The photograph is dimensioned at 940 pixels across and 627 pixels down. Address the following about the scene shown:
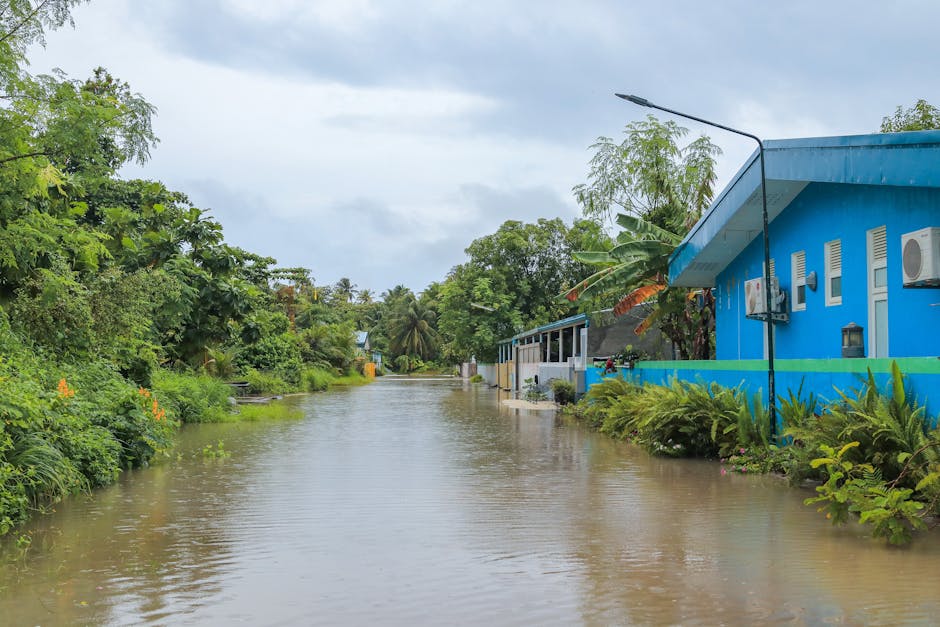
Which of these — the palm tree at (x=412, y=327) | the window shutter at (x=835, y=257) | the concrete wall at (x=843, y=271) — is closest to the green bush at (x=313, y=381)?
the concrete wall at (x=843, y=271)

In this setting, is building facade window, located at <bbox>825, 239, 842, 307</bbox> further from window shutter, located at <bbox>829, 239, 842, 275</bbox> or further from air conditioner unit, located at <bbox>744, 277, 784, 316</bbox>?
air conditioner unit, located at <bbox>744, 277, 784, 316</bbox>

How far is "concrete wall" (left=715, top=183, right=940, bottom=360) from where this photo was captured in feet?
39.2

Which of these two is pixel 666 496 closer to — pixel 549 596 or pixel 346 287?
pixel 549 596

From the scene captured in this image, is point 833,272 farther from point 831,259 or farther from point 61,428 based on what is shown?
point 61,428

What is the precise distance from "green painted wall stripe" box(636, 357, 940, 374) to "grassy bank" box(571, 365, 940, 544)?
24 cm

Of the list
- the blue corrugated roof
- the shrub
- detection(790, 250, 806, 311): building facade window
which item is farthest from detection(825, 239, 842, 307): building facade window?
the shrub

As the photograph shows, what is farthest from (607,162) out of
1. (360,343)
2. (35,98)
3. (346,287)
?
(346,287)

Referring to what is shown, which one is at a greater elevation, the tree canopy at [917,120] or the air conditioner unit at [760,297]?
the tree canopy at [917,120]

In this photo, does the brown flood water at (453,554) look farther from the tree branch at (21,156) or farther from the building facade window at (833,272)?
the tree branch at (21,156)

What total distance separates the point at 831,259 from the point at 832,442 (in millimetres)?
5674

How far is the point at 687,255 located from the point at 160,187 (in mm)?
16896

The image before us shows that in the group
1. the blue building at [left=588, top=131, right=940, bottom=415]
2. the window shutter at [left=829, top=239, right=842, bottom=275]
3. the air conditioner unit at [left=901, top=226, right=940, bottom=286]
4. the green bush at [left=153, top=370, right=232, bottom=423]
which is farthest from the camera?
the green bush at [left=153, top=370, right=232, bottom=423]

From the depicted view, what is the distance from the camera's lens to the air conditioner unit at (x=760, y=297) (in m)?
16.2

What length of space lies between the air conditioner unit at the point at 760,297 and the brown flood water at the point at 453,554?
4.10m
